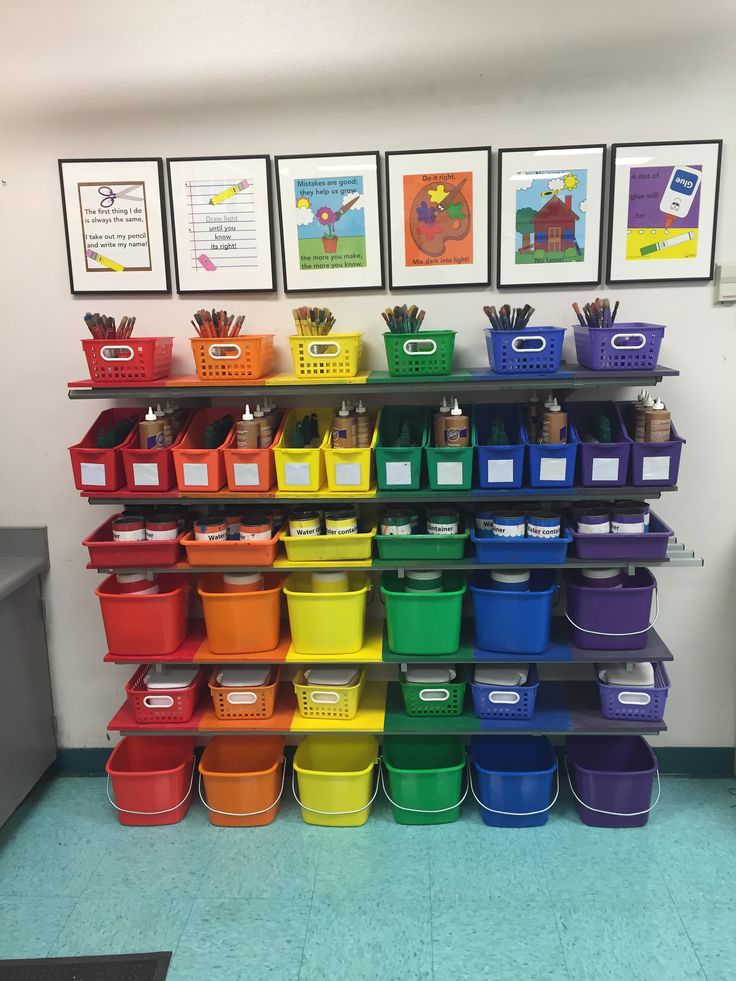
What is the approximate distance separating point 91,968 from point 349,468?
5.17 ft

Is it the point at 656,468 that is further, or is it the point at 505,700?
the point at 505,700

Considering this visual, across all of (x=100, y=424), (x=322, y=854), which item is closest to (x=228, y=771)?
(x=322, y=854)

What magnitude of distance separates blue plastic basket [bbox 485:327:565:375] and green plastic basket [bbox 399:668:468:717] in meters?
1.07

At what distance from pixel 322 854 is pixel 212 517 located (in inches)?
45.9

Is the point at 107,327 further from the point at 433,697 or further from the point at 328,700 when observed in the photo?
the point at 433,697

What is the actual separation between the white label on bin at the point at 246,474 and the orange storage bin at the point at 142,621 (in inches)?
18.5

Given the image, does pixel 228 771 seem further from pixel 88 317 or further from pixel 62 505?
pixel 88 317

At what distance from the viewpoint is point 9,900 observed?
7.83ft

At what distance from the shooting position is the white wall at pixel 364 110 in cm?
246

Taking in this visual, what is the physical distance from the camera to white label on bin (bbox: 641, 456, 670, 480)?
7.82ft

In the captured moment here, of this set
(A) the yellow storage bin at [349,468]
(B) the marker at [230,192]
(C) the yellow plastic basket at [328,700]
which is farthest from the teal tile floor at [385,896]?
(B) the marker at [230,192]

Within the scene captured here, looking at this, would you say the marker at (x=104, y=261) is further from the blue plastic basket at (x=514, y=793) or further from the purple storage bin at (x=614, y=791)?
the purple storage bin at (x=614, y=791)

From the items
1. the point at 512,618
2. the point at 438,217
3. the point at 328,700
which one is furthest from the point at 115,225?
the point at 512,618

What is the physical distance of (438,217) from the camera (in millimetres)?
2574
